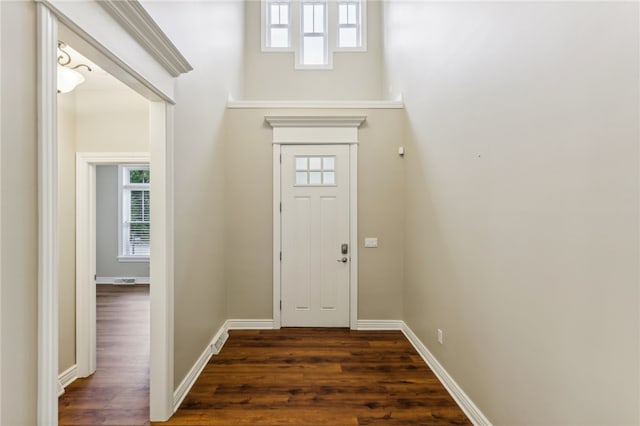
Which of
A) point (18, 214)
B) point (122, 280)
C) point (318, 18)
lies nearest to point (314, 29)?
point (318, 18)

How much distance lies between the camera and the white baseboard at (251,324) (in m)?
3.79

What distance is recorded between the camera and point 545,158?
145 cm

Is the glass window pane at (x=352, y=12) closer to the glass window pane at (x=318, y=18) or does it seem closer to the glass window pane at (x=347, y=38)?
the glass window pane at (x=347, y=38)

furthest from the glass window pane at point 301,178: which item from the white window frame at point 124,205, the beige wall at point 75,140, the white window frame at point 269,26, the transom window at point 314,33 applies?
the white window frame at point 124,205

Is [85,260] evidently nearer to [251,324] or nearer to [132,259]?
[251,324]

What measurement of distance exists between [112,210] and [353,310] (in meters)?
5.96

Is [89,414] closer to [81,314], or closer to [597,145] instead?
[81,314]

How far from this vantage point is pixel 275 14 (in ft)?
17.9

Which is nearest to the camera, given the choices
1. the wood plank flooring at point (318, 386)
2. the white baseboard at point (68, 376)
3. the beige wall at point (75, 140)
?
the wood plank flooring at point (318, 386)

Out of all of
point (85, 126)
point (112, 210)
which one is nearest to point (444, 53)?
point (85, 126)

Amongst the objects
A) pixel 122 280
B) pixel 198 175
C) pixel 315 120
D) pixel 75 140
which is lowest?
pixel 122 280

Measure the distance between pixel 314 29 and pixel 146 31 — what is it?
4.53 m

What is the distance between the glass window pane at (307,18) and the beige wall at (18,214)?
5.23 metres

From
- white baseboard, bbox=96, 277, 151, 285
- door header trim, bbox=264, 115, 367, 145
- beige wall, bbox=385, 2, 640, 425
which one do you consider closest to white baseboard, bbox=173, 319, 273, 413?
beige wall, bbox=385, 2, 640, 425
